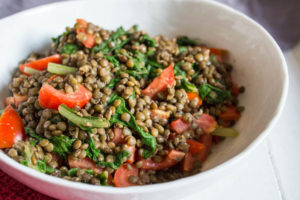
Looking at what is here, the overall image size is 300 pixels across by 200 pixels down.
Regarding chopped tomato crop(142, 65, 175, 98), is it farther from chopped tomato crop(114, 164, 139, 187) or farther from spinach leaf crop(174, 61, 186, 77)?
chopped tomato crop(114, 164, 139, 187)

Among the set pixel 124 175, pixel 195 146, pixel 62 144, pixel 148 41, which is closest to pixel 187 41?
pixel 148 41

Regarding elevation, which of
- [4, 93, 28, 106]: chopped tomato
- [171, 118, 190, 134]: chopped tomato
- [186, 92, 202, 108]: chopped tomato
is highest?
[4, 93, 28, 106]: chopped tomato

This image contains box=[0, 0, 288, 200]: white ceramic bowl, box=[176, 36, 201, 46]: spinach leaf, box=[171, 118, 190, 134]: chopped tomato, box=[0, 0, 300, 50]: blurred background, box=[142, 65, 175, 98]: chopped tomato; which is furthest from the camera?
box=[0, 0, 300, 50]: blurred background

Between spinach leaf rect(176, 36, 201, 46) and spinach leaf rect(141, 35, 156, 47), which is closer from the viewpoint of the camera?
spinach leaf rect(141, 35, 156, 47)

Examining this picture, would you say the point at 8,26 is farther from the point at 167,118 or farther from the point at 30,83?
the point at 167,118

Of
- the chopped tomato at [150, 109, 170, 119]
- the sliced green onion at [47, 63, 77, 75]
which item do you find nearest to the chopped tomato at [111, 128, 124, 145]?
the chopped tomato at [150, 109, 170, 119]

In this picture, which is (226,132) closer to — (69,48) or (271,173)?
(271,173)

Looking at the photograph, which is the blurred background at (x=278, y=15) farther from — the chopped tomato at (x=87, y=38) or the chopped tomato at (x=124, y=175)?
the chopped tomato at (x=124, y=175)
